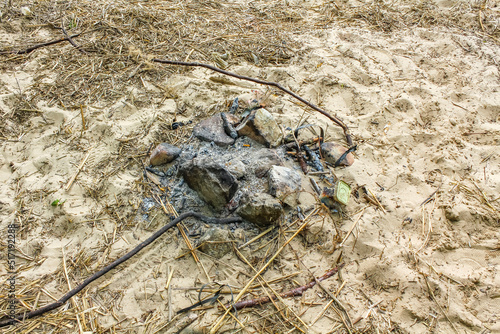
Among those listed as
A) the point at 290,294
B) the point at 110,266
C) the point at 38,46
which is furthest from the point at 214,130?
the point at 38,46

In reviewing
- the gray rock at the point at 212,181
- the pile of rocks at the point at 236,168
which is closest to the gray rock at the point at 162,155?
the pile of rocks at the point at 236,168

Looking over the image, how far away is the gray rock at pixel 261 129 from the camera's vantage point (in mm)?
2352

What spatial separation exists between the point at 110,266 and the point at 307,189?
1394 millimetres

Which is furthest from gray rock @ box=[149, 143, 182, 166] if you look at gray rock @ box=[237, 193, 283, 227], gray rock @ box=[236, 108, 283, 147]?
gray rock @ box=[237, 193, 283, 227]

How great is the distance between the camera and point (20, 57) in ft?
9.94

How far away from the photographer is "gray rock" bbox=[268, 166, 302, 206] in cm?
201

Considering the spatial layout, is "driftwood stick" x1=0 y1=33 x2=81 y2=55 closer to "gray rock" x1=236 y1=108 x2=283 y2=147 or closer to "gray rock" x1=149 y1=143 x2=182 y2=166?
"gray rock" x1=149 y1=143 x2=182 y2=166

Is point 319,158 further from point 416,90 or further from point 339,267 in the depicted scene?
point 416,90

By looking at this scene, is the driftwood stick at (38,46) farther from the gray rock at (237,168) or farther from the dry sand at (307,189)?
the gray rock at (237,168)

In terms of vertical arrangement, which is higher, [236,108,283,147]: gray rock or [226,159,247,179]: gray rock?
[236,108,283,147]: gray rock

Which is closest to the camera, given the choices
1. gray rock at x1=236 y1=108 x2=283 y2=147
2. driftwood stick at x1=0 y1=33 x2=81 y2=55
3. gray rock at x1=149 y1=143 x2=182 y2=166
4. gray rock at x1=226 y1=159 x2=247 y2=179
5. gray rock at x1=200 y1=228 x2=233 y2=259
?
gray rock at x1=200 y1=228 x2=233 y2=259

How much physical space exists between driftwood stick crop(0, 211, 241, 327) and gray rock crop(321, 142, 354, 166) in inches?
35.9

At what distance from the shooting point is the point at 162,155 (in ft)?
7.32

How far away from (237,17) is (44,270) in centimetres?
354
